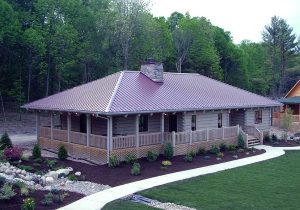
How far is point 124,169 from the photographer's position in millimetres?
20609

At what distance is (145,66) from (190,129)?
554 centimetres

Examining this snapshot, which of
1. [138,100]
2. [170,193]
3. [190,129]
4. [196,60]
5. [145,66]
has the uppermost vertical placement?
[196,60]

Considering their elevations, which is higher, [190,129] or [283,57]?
[283,57]

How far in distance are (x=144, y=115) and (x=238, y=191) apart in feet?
33.0

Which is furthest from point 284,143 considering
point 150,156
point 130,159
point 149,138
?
point 130,159

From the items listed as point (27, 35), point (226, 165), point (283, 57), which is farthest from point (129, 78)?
point (283, 57)

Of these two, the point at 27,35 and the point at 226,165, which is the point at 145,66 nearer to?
the point at 226,165

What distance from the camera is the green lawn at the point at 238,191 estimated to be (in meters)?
14.9

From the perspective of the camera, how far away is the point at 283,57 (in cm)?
7462

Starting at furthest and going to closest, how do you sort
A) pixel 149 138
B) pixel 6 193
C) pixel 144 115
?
pixel 144 115 → pixel 149 138 → pixel 6 193

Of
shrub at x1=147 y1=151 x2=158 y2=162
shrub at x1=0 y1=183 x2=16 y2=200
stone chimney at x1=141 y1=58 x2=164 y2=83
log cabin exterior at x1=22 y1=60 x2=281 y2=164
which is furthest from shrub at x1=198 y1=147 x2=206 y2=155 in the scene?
shrub at x1=0 y1=183 x2=16 y2=200

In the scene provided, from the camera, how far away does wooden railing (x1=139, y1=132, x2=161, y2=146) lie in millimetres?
23344

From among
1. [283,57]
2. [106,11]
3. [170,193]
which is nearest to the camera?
[170,193]

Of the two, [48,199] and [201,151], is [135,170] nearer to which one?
[48,199]
